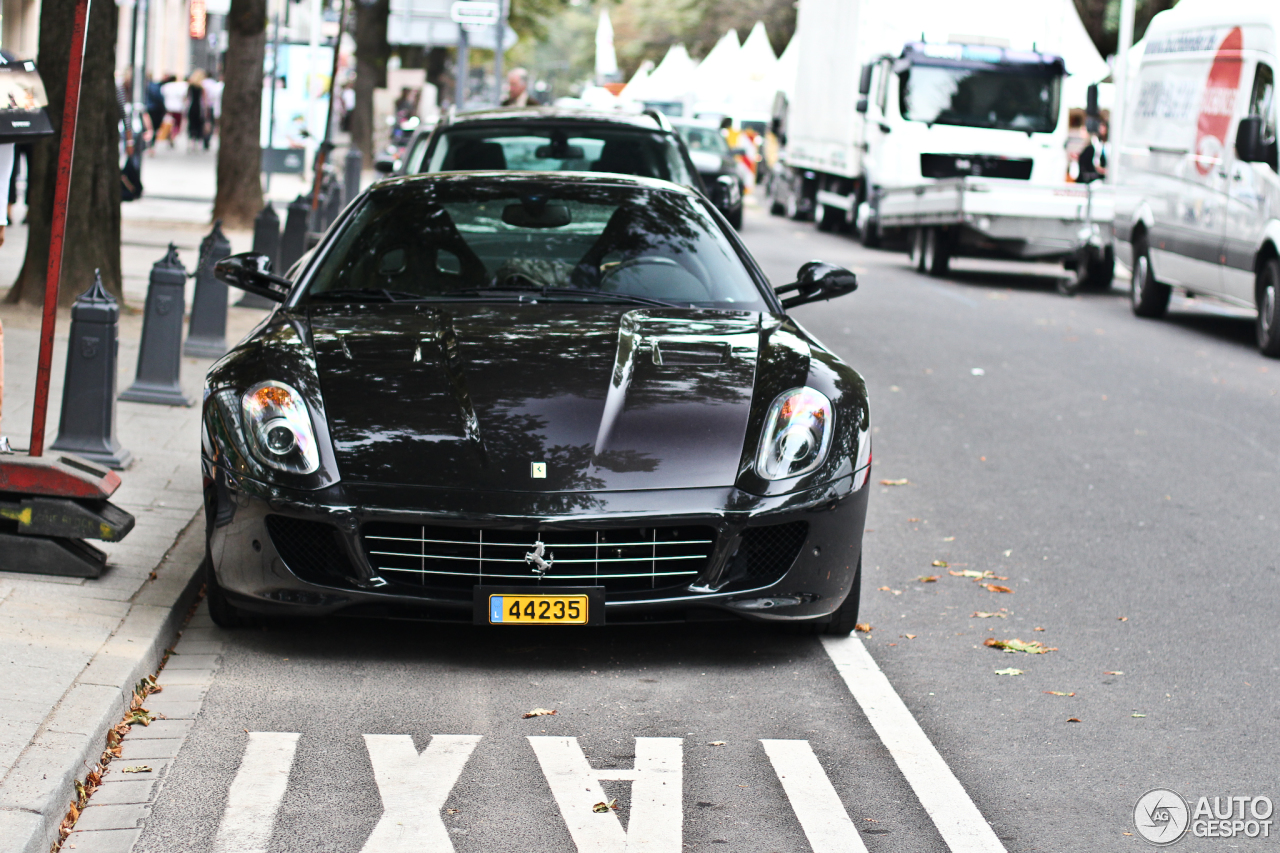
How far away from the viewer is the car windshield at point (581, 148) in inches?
396

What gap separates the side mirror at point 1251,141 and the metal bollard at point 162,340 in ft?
28.8

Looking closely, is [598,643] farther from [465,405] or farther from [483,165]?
[483,165]

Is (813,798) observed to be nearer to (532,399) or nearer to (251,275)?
(532,399)

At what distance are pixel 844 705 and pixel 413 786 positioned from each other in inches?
53.3

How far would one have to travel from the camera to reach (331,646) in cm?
532

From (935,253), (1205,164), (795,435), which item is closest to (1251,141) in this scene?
(1205,164)

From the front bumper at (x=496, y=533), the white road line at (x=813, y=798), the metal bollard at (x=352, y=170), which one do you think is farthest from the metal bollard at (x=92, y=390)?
the metal bollard at (x=352, y=170)

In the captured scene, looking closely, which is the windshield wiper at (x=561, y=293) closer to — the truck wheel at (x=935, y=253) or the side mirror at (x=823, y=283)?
the side mirror at (x=823, y=283)

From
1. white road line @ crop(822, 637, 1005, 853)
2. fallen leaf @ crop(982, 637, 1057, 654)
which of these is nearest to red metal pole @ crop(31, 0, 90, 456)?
white road line @ crop(822, 637, 1005, 853)

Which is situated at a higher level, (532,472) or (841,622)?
(532,472)

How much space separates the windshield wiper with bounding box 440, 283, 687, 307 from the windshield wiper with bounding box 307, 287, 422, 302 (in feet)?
0.45

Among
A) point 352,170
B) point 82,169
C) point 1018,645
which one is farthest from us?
point 352,170

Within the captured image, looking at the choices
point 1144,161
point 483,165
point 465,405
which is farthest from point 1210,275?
point 465,405

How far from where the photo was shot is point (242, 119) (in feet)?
65.2
